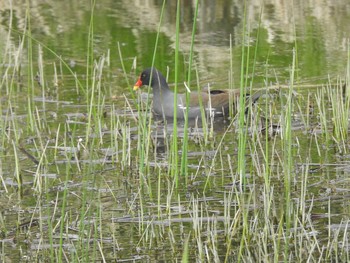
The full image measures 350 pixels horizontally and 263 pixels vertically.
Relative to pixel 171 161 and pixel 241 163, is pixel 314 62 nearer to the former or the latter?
pixel 171 161

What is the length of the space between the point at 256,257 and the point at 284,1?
1158cm

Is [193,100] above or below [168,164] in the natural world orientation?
below

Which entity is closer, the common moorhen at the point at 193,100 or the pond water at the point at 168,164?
the pond water at the point at 168,164

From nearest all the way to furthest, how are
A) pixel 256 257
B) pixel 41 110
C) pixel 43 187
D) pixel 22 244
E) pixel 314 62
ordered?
pixel 256 257
pixel 22 244
pixel 43 187
pixel 41 110
pixel 314 62

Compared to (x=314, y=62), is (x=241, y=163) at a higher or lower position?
higher

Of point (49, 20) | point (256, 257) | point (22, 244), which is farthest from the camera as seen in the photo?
point (49, 20)

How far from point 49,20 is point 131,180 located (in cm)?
895

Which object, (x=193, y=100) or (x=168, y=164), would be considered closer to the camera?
(x=168, y=164)

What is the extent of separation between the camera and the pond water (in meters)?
5.78

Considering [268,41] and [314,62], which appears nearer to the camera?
[314,62]

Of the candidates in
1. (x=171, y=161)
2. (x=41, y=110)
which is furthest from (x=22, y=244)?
(x=41, y=110)

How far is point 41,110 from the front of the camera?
1030 cm

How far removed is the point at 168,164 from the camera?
289 inches

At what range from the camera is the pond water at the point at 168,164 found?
578 cm
